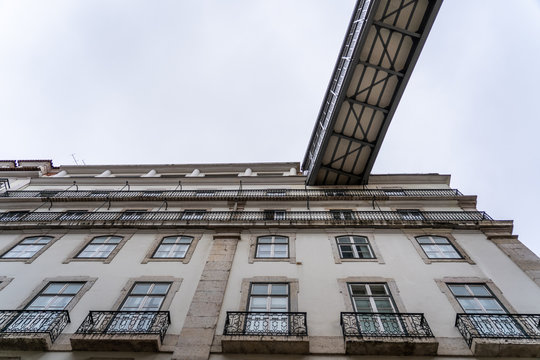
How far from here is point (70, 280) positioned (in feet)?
33.3

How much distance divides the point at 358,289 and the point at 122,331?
651cm

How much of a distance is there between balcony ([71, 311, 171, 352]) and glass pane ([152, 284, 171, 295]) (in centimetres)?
116

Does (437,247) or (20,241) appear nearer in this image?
(437,247)

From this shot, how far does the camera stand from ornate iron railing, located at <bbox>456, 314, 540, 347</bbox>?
740cm

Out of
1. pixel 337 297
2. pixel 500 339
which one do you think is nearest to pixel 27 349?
pixel 337 297

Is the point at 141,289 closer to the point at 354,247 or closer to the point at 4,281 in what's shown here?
the point at 4,281

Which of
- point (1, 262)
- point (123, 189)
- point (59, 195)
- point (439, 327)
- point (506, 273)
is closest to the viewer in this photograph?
point (439, 327)

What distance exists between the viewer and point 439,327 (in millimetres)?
8023

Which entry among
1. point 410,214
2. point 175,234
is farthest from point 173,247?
point 410,214

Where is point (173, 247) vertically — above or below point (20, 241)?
below

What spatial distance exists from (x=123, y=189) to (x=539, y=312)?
19456 millimetres

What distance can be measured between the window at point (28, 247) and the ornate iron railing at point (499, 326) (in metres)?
13.9

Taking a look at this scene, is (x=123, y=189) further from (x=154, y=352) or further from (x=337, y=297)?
(x=337, y=297)

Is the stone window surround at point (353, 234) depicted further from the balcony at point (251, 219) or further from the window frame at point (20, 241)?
the window frame at point (20, 241)
